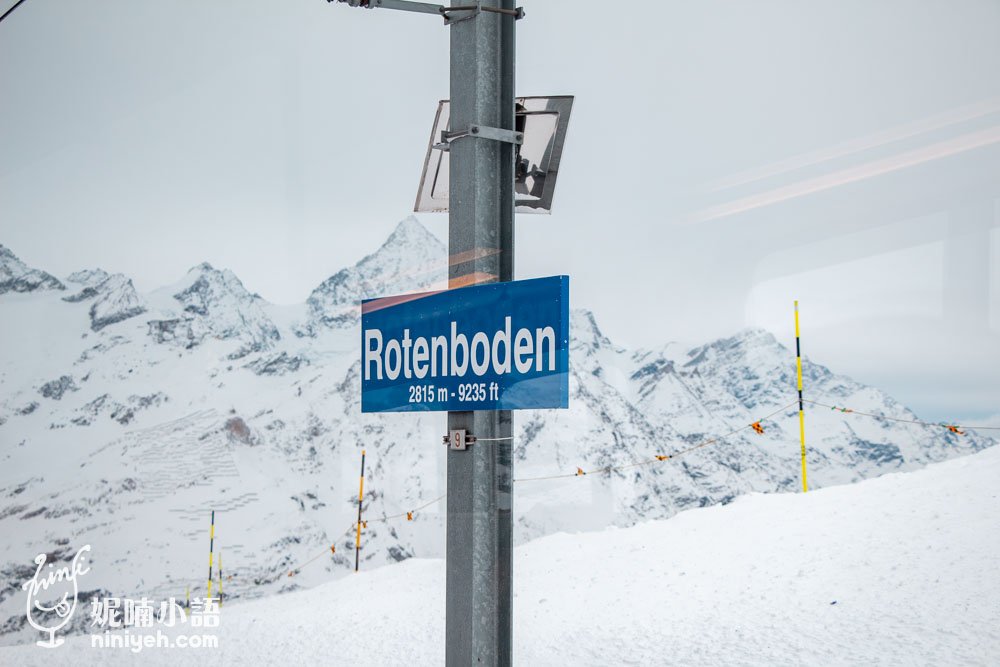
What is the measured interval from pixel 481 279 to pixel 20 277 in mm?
9413

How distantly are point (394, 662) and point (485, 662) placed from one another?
2.51 m

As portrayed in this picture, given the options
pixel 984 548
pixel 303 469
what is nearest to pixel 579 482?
pixel 984 548

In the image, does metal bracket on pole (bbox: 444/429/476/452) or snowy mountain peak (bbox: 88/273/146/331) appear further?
snowy mountain peak (bbox: 88/273/146/331)

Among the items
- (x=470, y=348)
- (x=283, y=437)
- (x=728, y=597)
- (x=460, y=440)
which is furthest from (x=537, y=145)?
(x=283, y=437)

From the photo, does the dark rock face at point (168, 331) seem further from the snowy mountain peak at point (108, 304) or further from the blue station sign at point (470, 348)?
the blue station sign at point (470, 348)

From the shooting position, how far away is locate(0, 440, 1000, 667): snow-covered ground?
3377 mm

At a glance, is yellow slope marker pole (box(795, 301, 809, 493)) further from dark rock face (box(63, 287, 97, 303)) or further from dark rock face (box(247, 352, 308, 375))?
dark rock face (box(247, 352, 308, 375))

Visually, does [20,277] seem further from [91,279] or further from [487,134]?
[487,134]

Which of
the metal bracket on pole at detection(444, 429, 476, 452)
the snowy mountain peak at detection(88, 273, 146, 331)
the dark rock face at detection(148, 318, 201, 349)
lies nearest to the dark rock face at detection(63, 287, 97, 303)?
the snowy mountain peak at detection(88, 273, 146, 331)

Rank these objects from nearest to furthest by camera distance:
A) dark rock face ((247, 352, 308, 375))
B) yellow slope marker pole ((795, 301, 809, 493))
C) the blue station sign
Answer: the blue station sign < yellow slope marker pole ((795, 301, 809, 493)) < dark rock face ((247, 352, 308, 375))

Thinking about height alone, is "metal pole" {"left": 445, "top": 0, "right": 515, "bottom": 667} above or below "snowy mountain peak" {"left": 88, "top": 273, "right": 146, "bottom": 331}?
below

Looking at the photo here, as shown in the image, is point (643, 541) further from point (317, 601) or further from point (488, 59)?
point (488, 59)

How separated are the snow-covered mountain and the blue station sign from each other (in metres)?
0.23

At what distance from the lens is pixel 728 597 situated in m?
4.03
